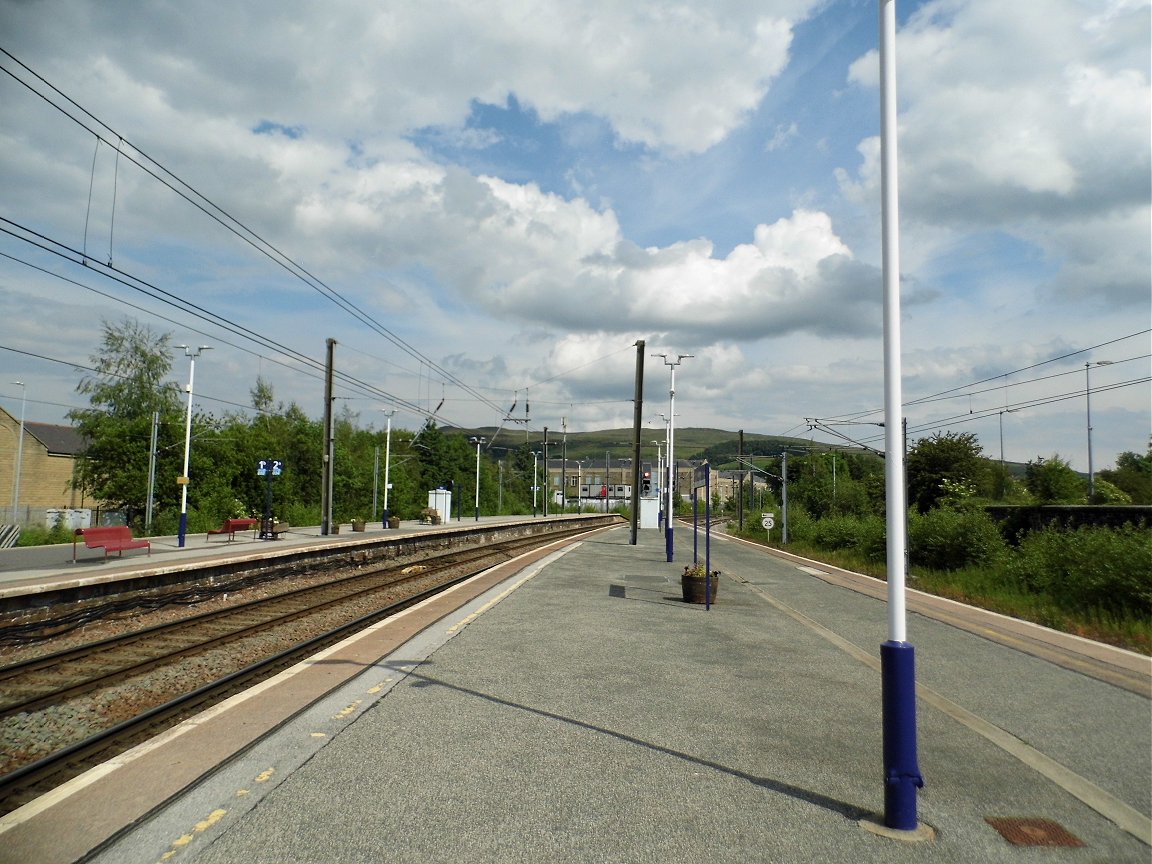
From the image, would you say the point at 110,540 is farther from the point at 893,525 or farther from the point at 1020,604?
the point at 893,525

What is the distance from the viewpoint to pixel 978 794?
4840 millimetres

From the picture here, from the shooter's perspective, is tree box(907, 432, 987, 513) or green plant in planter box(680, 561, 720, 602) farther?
tree box(907, 432, 987, 513)

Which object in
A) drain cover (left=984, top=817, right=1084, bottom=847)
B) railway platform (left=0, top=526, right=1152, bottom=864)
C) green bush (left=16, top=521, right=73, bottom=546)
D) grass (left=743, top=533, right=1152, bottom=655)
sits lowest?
green bush (left=16, top=521, right=73, bottom=546)

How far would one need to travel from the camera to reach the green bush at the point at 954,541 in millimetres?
22734

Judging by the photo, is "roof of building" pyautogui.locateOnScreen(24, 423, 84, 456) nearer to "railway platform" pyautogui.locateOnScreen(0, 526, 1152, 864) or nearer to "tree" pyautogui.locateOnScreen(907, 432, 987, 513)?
"tree" pyautogui.locateOnScreen(907, 432, 987, 513)

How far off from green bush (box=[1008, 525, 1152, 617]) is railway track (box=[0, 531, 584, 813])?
41.7ft

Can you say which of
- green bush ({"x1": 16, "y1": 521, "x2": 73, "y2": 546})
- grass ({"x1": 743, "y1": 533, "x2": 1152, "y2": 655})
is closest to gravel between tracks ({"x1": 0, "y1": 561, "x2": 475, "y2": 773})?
grass ({"x1": 743, "y1": 533, "x2": 1152, "y2": 655})

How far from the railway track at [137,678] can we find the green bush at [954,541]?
51.1 feet

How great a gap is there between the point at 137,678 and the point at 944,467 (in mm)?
35857

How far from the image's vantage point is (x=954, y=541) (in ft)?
76.9

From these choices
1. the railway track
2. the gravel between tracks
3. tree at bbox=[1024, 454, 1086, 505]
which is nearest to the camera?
the railway track

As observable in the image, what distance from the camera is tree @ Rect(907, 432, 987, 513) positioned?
37.2 m

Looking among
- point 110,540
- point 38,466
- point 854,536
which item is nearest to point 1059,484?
point 854,536

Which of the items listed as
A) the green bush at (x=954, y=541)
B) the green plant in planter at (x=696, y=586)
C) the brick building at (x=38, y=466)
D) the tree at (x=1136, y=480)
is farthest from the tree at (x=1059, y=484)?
the brick building at (x=38, y=466)
